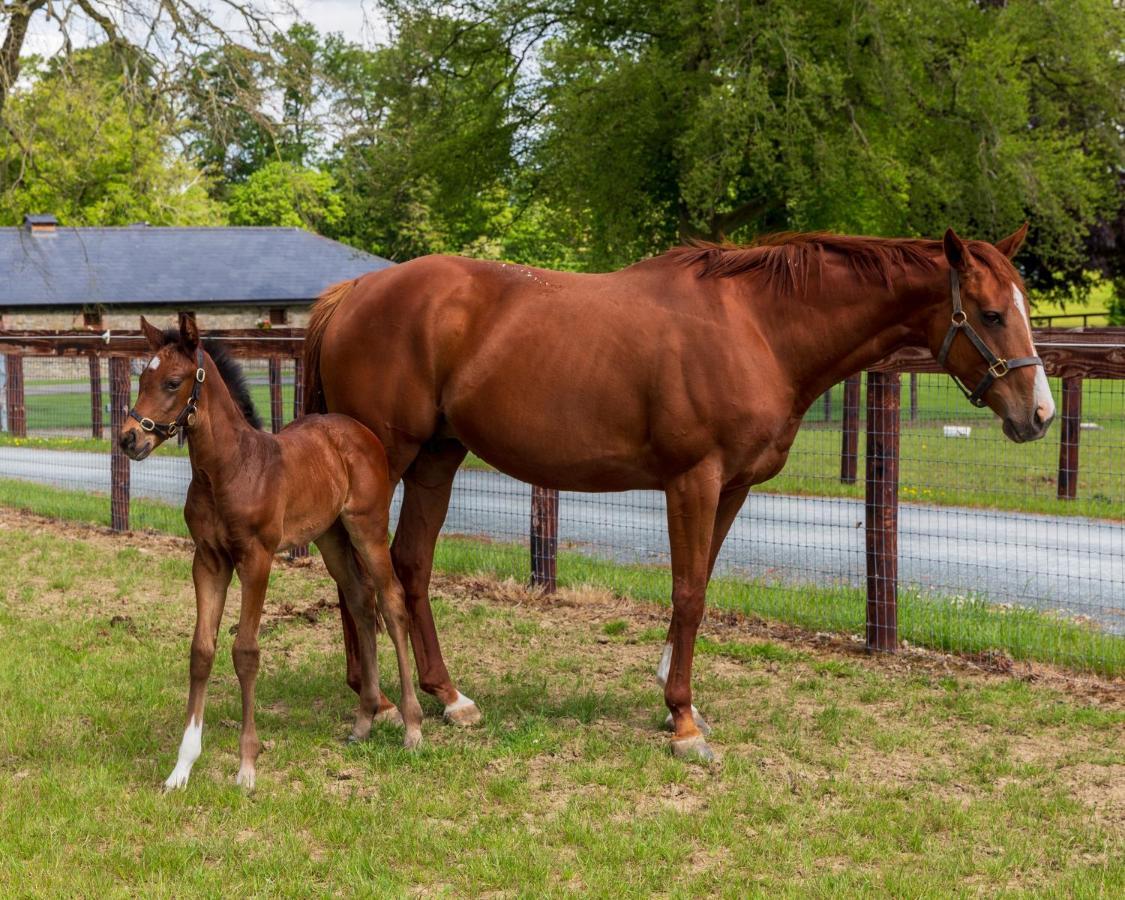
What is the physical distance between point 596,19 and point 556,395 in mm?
17788

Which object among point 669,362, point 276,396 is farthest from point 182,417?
point 276,396

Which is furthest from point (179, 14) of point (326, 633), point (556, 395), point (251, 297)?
point (251, 297)

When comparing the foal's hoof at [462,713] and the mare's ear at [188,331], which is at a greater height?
the mare's ear at [188,331]

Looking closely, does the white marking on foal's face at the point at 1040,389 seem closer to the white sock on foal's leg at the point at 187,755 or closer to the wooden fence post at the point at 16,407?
the white sock on foal's leg at the point at 187,755

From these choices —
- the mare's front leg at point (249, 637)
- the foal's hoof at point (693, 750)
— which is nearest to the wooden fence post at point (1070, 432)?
the foal's hoof at point (693, 750)

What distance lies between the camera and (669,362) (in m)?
5.22

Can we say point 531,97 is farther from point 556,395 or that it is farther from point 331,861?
point 331,861

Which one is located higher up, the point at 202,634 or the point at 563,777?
the point at 202,634

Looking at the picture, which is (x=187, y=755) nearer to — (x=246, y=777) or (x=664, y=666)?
(x=246, y=777)

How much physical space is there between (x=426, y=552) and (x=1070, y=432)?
27.2 ft

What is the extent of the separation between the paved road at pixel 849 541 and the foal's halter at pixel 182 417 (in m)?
3.92

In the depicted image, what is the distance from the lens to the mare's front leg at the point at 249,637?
4.68m

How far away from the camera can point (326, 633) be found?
719cm

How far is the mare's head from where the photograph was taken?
4.85m
